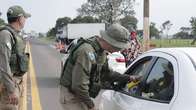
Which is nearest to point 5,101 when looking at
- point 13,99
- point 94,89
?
point 13,99

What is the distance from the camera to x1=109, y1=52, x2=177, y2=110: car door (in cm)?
463

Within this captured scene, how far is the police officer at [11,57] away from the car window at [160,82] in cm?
160

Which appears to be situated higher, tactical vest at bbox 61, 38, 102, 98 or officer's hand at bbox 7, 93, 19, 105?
tactical vest at bbox 61, 38, 102, 98

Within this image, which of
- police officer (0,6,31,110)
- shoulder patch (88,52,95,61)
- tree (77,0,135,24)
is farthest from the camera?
tree (77,0,135,24)

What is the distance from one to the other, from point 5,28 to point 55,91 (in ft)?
27.9

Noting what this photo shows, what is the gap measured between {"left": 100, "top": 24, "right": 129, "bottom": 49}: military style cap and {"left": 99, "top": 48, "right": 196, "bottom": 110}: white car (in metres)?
0.28

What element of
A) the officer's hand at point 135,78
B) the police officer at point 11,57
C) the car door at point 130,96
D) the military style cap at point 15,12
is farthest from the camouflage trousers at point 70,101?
the military style cap at point 15,12

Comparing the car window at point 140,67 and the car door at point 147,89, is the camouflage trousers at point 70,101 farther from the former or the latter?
the car window at point 140,67

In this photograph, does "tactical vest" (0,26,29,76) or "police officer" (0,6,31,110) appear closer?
"police officer" (0,6,31,110)

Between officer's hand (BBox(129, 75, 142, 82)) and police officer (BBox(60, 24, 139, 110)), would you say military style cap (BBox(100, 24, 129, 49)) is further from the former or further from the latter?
officer's hand (BBox(129, 75, 142, 82))

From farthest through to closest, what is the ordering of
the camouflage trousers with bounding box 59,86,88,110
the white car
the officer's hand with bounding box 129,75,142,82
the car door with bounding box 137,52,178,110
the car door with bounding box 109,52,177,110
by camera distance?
the officer's hand with bounding box 129,75,142,82, the camouflage trousers with bounding box 59,86,88,110, the car door with bounding box 109,52,177,110, the car door with bounding box 137,52,178,110, the white car

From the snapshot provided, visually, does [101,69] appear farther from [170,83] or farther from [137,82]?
[170,83]

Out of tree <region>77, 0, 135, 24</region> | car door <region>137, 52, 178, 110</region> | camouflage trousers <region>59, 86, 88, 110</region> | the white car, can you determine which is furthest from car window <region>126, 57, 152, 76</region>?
tree <region>77, 0, 135, 24</region>

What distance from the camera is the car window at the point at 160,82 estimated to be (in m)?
4.66
